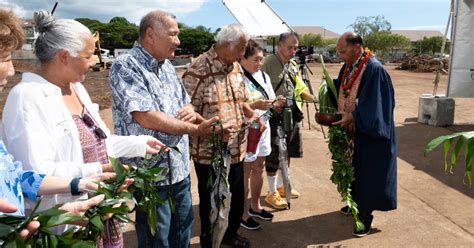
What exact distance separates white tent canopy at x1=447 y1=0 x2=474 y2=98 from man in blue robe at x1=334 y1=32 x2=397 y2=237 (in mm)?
6088

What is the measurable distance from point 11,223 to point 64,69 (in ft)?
2.99

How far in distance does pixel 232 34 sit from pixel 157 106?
3.42ft

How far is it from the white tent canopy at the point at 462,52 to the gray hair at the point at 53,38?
9046mm

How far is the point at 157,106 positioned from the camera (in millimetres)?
2666

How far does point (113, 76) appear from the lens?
2629 millimetres

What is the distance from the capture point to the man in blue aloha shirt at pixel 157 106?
2.57m

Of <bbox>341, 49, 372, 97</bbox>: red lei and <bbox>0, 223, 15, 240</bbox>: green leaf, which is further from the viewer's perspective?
<bbox>341, 49, 372, 97</bbox>: red lei

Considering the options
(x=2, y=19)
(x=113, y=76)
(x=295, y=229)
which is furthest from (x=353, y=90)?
(x=2, y=19)

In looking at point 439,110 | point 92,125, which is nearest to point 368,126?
point 92,125

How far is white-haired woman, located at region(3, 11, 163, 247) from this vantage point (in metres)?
1.83

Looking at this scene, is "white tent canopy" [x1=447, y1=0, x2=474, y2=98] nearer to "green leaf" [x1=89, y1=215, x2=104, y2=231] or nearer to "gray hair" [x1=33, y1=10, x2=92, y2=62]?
"gray hair" [x1=33, y1=10, x2=92, y2=62]

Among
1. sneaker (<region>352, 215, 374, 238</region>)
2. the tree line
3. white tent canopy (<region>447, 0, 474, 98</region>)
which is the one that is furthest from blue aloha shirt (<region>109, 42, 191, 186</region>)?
the tree line

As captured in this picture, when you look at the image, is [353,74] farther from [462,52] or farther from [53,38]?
[462,52]

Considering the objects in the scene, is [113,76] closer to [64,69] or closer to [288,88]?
[64,69]
